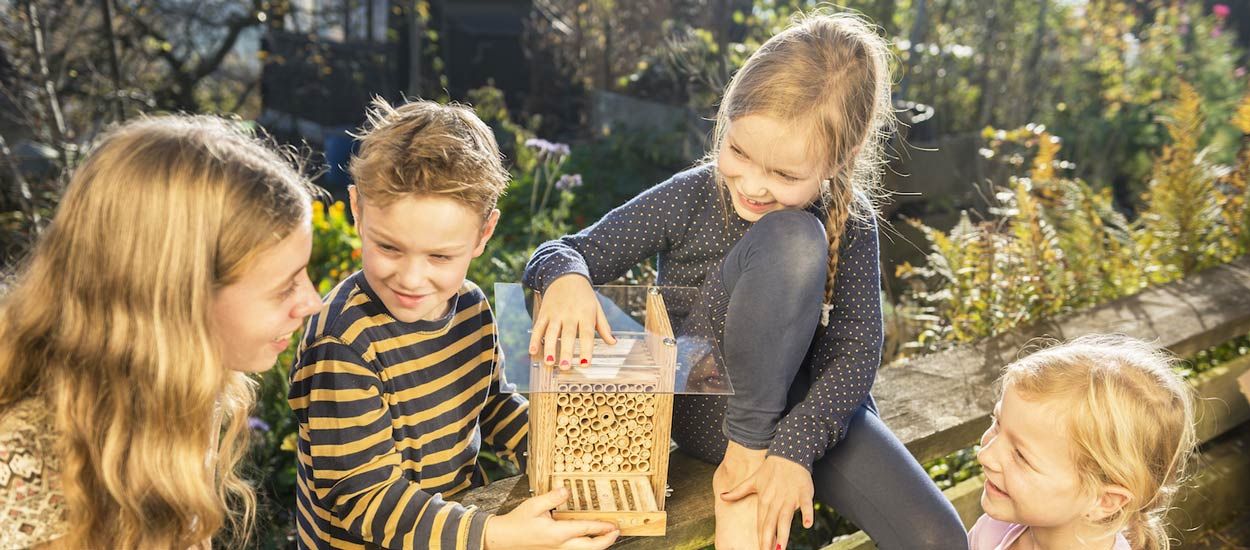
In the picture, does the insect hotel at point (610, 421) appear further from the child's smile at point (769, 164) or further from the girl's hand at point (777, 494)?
the child's smile at point (769, 164)

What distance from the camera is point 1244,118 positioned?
13.8ft

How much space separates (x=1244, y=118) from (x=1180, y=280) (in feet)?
3.66

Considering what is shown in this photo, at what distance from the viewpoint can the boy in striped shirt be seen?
1.72m

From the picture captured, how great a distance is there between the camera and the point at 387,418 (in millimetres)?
1795

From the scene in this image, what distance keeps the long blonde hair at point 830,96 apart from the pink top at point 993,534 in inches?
22.5

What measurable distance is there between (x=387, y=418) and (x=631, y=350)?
44cm

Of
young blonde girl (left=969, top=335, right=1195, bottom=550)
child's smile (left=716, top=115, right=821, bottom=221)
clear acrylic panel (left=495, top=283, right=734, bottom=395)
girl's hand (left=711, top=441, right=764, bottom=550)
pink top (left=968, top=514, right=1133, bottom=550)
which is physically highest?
child's smile (left=716, top=115, right=821, bottom=221)

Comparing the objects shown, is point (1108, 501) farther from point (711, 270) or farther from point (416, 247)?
point (416, 247)

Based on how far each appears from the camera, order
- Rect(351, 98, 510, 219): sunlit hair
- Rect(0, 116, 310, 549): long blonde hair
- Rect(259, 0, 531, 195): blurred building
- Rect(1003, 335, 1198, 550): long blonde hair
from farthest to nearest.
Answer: Rect(259, 0, 531, 195): blurred building → Rect(1003, 335, 1198, 550): long blonde hair → Rect(351, 98, 510, 219): sunlit hair → Rect(0, 116, 310, 549): long blonde hair

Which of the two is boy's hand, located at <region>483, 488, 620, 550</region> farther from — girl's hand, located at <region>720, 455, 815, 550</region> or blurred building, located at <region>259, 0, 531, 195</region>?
blurred building, located at <region>259, 0, 531, 195</region>

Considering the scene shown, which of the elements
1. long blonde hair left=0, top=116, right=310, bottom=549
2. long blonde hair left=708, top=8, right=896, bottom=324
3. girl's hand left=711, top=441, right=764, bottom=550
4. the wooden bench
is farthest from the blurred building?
long blonde hair left=0, top=116, right=310, bottom=549

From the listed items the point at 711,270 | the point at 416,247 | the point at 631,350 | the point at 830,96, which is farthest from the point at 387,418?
the point at 830,96

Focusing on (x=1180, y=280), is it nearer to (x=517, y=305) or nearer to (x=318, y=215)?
(x=517, y=305)

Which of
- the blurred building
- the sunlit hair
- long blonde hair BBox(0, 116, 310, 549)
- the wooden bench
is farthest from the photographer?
the blurred building
